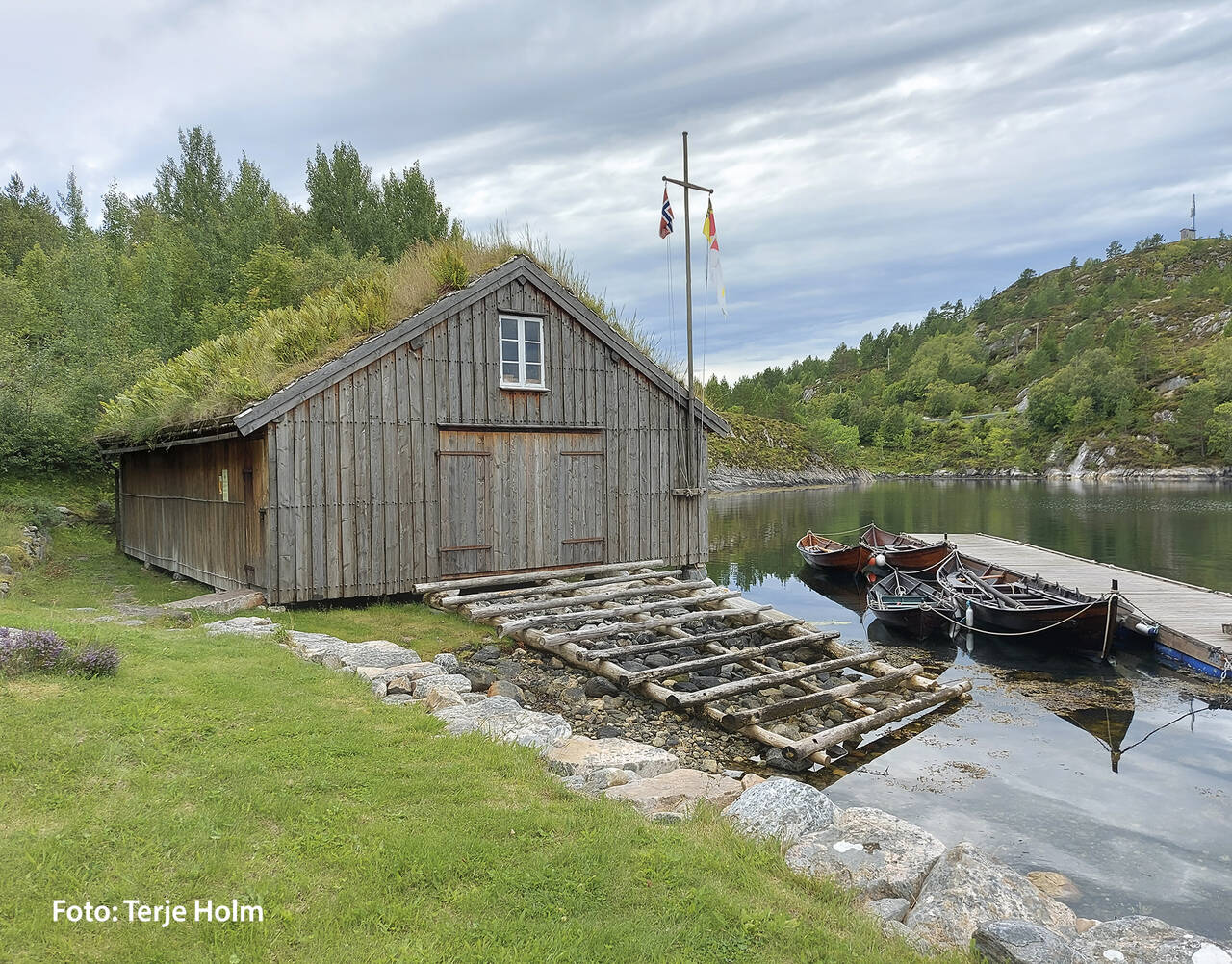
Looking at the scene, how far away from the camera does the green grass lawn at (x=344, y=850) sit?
166 inches

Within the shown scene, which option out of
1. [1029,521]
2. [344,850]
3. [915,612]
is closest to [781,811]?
[344,850]

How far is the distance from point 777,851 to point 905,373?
18811cm

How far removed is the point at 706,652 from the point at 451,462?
20.6ft

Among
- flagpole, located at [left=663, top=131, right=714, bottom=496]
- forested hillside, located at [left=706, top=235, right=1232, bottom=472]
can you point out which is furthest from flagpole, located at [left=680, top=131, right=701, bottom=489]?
forested hillside, located at [left=706, top=235, right=1232, bottom=472]

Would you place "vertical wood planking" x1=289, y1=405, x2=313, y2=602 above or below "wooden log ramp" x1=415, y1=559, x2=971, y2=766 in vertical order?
above

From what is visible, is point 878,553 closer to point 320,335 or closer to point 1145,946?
point 320,335

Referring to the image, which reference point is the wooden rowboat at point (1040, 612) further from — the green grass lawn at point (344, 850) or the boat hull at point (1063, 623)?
the green grass lawn at point (344, 850)

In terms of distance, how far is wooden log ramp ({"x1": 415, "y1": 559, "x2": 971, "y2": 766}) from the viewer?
1146cm

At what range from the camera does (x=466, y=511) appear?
634 inches

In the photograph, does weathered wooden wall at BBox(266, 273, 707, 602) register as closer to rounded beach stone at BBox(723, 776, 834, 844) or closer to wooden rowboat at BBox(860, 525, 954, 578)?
rounded beach stone at BBox(723, 776, 834, 844)

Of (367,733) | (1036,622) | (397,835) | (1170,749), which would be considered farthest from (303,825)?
(1036,622)

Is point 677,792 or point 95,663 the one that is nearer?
point 677,792

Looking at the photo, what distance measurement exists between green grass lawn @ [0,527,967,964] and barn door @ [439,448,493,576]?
825 centimetres

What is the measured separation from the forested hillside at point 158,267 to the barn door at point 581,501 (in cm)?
1323
